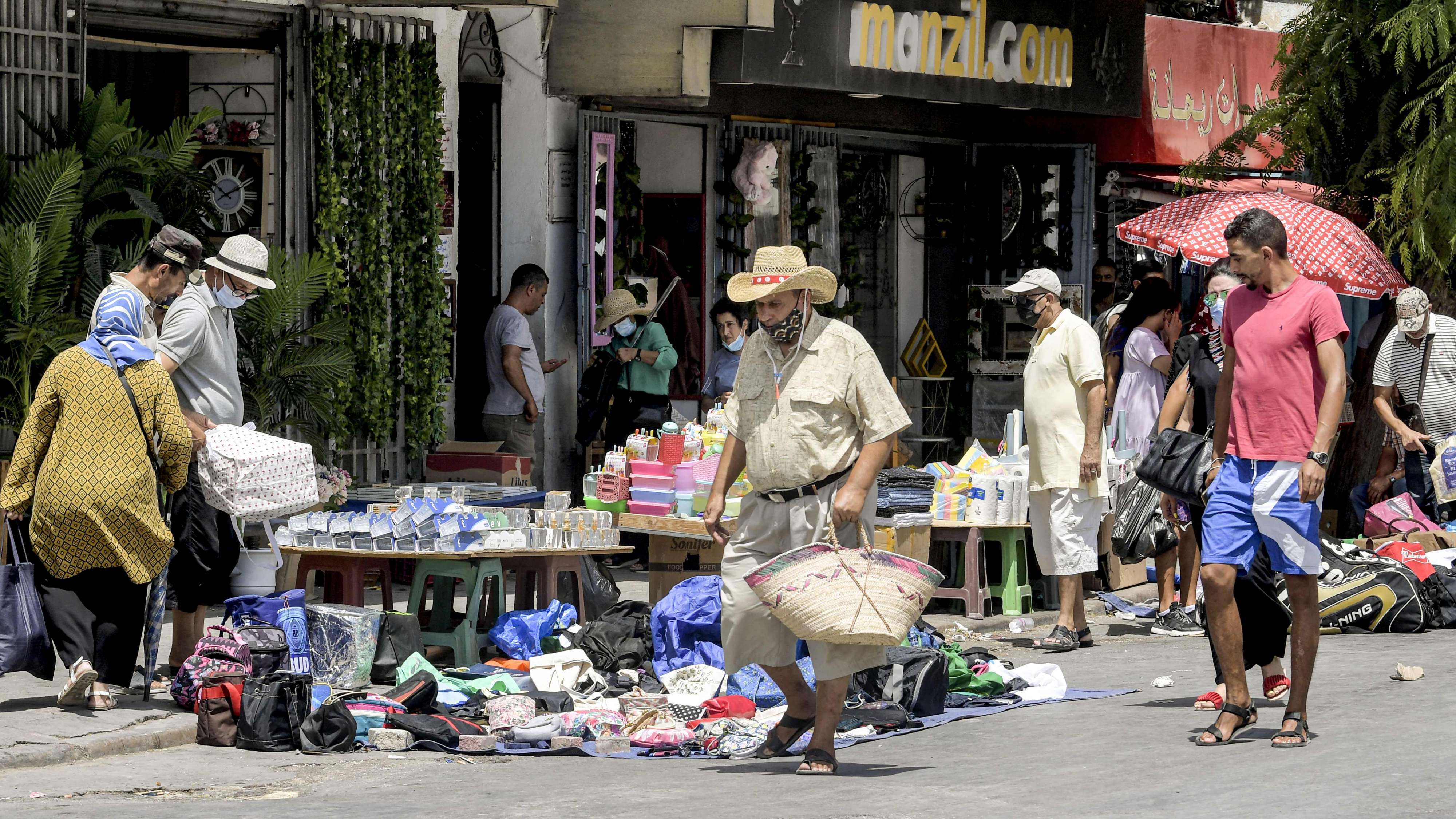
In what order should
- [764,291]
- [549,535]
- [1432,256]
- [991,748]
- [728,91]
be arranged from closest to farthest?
[764,291] < [991,748] < [549,535] < [1432,256] < [728,91]

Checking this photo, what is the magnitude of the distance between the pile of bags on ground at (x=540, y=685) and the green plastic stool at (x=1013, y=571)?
184 centimetres

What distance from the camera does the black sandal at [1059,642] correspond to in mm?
10758

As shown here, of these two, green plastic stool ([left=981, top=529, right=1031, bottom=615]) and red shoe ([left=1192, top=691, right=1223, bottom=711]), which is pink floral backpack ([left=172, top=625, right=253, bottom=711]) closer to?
red shoe ([left=1192, top=691, right=1223, bottom=711])

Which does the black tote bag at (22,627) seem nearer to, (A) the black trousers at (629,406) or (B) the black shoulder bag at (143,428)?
(B) the black shoulder bag at (143,428)

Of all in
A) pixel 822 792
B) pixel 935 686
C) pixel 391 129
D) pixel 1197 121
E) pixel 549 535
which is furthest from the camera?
pixel 1197 121

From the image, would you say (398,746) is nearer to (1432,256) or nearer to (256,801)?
(256,801)

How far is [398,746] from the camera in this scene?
319 inches

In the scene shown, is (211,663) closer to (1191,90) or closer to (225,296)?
(225,296)

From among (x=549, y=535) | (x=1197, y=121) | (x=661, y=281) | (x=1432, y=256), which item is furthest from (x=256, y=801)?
(x=1197, y=121)

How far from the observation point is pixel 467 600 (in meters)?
10.1

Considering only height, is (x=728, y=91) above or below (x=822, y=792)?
above

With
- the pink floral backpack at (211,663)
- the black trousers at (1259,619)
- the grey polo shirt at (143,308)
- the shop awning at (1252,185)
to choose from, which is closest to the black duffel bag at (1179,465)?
the black trousers at (1259,619)

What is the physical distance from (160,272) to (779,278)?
2.83m

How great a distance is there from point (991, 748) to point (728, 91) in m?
9.18
